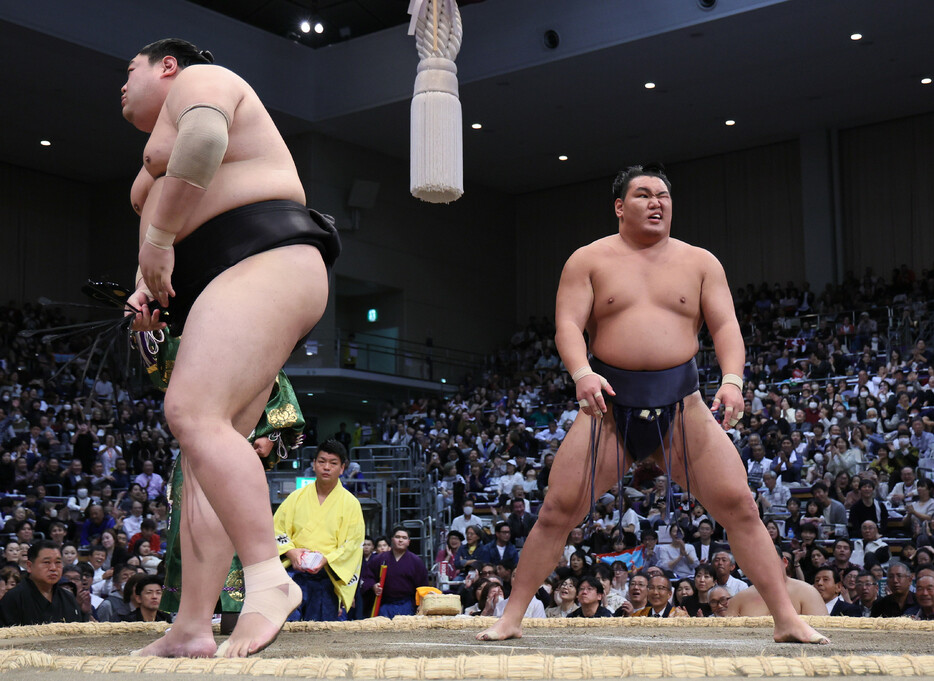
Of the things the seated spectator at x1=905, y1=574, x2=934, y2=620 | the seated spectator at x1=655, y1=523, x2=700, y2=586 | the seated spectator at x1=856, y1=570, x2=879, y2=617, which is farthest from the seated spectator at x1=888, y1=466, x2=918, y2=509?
→ the seated spectator at x1=905, y1=574, x2=934, y2=620

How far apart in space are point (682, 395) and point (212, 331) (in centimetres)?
104

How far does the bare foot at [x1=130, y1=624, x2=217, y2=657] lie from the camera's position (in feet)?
5.09

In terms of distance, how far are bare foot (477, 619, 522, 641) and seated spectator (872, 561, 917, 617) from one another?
2662 millimetres

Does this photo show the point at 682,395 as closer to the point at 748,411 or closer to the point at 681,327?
the point at 681,327

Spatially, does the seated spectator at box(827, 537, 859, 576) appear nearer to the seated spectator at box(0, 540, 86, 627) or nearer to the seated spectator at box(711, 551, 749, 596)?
the seated spectator at box(711, 551, 749, 596)

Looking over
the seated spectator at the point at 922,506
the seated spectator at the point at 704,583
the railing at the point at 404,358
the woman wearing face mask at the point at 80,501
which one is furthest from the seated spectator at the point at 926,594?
the railing at the point at 404,358

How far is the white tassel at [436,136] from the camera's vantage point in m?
3.84

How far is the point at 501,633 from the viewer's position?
7.04 feet

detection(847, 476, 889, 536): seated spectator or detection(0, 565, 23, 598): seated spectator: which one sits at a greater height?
detection(847, 476, 889, 536): seated spectator

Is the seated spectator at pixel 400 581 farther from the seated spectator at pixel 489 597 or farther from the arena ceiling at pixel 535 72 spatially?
the arena ceiling at pixel 535 72

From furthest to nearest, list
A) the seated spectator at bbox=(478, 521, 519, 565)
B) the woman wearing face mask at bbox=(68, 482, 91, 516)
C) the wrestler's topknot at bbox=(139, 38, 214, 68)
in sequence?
the woman wearing face mask at bbox=(68, 482, 91, 516) < the seated spectator at bbox=(478, 521, 519, 565) < the wrestler's topknot at bbox=(139, 38, 214, 68)

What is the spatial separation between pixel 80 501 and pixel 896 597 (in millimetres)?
5859

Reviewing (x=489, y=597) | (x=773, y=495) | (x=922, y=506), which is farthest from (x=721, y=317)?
(x=773, y=495)

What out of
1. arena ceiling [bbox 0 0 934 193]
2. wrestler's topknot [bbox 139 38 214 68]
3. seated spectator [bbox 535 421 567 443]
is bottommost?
seated spectator [bbox 535 421 567 443]
